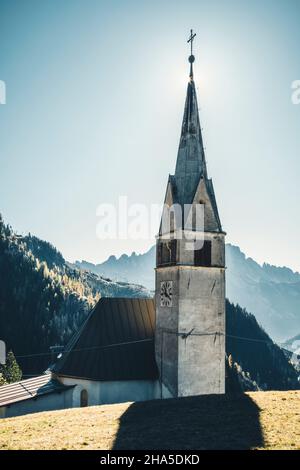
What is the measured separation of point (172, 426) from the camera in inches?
664

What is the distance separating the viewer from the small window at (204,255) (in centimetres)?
2841

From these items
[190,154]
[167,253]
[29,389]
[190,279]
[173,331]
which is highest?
[190,154]

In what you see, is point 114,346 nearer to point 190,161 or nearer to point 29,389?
point 29,389

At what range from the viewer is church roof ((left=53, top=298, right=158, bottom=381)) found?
28156mm

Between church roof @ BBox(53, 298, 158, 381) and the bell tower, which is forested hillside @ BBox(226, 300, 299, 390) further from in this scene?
the bell tower

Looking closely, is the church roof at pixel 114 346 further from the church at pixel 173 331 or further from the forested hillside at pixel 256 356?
the forested hillside at pixel 256 356

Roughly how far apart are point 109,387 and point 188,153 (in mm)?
17494

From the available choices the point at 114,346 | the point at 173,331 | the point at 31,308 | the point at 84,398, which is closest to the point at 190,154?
the point at 173,331

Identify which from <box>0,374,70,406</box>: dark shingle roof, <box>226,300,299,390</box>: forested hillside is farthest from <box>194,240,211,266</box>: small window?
<box>226,300,299,390</box>: forested hillside

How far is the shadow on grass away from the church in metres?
4.81

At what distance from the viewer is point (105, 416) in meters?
19.4

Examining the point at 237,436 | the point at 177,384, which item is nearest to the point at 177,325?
the point at 177,384

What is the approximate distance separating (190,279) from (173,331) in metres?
3.69
